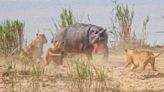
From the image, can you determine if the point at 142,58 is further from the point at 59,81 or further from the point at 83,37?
the point at 83,37

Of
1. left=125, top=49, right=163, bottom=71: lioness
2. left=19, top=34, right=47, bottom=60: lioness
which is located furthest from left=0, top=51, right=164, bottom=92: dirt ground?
left=19, top=34, right=47, bottom=60: lioness

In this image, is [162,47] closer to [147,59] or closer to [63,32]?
[63,32]


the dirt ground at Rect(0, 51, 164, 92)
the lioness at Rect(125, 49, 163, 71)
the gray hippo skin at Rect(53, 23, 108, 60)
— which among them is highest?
the gray hippo skin at Rect(53, 23, 108, 60)

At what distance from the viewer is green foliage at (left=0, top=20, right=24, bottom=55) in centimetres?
1565

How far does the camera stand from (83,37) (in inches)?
552

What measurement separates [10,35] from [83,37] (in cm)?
292

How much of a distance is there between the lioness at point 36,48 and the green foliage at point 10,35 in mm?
2576

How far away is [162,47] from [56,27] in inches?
156

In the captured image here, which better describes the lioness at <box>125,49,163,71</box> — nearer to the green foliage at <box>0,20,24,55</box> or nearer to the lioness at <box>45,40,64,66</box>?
the lioness at <box>45,40,64,66</box>

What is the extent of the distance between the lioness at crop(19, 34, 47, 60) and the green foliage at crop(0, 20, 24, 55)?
2576 mm

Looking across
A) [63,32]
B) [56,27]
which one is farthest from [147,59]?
[56,27]

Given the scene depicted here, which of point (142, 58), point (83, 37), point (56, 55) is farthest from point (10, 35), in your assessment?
point (142, 58)

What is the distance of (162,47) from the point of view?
60.0ft

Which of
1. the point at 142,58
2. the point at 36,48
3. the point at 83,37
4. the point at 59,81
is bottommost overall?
the point at 59,81
